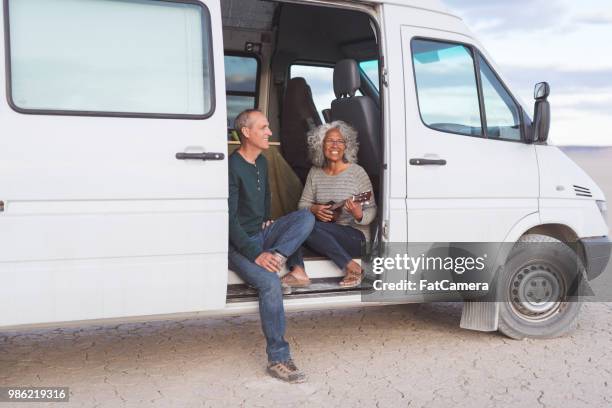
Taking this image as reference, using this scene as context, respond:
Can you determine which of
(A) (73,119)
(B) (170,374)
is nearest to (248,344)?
(B) (170,374)

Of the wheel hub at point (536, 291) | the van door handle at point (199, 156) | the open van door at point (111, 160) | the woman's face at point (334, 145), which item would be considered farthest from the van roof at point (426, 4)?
the wheel hub at point (536, 291)

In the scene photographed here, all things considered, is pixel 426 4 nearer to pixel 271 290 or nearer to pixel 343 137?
pixel 343 137

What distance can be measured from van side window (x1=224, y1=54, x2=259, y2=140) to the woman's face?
154 cm

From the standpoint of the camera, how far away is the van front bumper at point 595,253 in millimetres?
5578

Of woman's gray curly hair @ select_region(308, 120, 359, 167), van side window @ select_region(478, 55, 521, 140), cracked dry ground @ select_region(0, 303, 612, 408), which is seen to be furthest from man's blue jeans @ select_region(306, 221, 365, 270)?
van side window @ select_region(478, 55, 521, 140)

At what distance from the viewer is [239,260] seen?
4.61 metres

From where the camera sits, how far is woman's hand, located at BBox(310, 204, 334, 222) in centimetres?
534

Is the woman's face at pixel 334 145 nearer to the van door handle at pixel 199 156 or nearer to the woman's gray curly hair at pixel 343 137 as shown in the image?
the woman's gray curly hair at pixel 343 137

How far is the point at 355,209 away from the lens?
5.15 meters

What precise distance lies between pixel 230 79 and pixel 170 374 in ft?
10.0

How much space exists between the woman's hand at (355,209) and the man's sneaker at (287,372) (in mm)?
1139

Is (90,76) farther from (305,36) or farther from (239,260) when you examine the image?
(305,36)

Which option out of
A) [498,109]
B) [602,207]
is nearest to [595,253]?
[602,207]

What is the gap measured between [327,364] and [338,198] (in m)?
1.21
